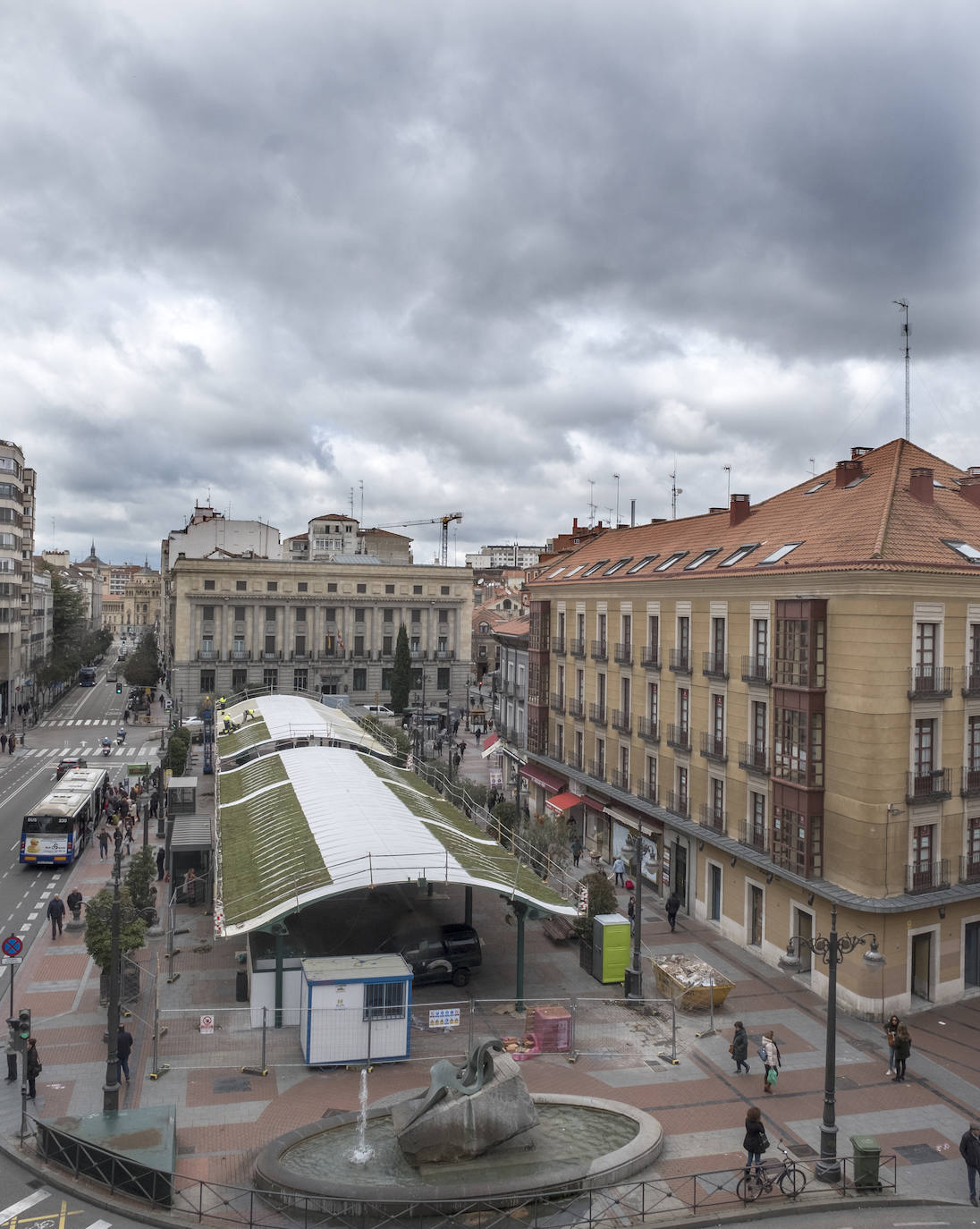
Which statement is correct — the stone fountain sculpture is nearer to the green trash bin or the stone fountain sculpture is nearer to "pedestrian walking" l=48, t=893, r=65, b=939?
the green trash bin

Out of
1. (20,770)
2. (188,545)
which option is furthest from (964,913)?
(188,545)

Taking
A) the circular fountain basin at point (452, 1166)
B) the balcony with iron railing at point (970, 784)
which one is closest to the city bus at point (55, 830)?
the circular fountain basin at point (452, 1166)

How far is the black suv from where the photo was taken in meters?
26.1

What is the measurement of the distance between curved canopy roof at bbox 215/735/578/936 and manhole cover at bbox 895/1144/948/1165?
938cm

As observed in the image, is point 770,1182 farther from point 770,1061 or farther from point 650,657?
point 650,657

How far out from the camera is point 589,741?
4441cm

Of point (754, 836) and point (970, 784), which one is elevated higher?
point (970, 784)

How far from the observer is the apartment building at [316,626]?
9094 cm

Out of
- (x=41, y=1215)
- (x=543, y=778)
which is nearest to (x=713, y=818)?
(x=543, y=778)

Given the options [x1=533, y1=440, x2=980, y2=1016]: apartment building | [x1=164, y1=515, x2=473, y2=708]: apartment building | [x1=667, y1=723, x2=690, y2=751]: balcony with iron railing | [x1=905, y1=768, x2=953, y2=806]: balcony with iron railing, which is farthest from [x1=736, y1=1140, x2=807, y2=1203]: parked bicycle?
[x1=164, y1=515, x2=473, y2=708]: apartment building

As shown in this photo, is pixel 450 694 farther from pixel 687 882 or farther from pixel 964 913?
pixel 964 913

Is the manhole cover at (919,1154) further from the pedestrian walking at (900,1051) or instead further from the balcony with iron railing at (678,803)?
the balcony with iron railing at (678,803)

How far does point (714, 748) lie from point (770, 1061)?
13871 millimetres

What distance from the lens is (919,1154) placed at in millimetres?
18625
